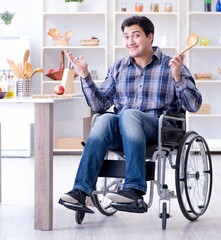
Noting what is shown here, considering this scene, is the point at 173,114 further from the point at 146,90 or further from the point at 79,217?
the point at 79,217

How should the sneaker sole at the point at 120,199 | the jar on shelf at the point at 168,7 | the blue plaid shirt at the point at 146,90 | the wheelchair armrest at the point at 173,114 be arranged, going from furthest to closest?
the jar on shelf at the point at 168,7 < the blue plaid shirt at the point at 146,90 < the wheelchair armrest at the point at 173,114 < the sneaker sole at the point at 120,199

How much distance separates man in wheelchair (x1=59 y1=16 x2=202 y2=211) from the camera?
3.02m

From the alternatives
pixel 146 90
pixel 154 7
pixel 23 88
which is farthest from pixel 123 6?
pixel 146 90

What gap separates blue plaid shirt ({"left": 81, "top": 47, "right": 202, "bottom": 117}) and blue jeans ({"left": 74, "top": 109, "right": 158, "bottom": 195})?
20 centimetres

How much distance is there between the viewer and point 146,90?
11.2ft

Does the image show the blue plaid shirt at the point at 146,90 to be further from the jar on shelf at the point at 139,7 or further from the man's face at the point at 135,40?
the jar on shelf at the point at 139,7

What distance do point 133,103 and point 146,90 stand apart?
0.09 m

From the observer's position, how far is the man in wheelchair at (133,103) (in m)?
3.02

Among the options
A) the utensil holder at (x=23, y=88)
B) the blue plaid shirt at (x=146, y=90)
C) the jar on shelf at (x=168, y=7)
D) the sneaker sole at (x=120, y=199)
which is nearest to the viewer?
the sneaker sole at (x=120, y=199)

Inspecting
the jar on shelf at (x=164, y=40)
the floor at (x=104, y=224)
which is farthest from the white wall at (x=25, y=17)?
the floor at (x=104, y=224)

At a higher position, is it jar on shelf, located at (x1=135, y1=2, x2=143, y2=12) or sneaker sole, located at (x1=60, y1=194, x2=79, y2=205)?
jar on shelf, located at (x1=135, y1=2, x2=143, y2=12)

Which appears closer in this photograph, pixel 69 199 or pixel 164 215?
pixel 69 199

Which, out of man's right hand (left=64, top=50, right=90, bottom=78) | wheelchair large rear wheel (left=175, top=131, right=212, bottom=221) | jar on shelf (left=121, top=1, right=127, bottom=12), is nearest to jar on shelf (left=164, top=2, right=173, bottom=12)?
jar on shelf (left=121, top=1, right=127, bottom=12)

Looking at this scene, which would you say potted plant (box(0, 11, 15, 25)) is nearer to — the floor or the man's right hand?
the floor
